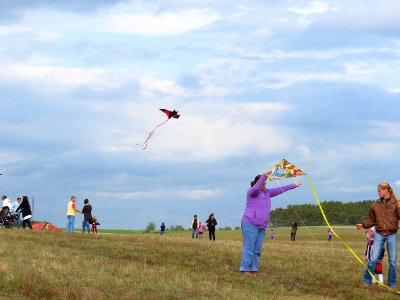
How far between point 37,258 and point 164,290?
5.39 m

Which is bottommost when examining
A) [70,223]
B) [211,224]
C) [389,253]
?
[389,253]

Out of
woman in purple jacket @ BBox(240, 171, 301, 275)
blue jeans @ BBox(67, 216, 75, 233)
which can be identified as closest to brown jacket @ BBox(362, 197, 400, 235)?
woman in purple jacket @ BBox(240, 171, 301, 275)

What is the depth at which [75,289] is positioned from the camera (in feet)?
46.1

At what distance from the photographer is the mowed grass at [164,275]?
563 inches

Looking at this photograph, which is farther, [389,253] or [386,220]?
[389,253]

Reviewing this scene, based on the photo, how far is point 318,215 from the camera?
71938 mm

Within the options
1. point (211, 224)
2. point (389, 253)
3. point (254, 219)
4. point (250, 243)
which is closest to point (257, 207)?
point (254, 219)

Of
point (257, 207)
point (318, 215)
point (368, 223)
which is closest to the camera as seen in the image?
point (368, 223)

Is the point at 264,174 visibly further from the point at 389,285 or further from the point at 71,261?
the point at 71,261

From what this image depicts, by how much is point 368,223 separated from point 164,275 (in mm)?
5007

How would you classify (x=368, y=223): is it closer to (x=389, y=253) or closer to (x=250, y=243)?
(x=389, y=253)

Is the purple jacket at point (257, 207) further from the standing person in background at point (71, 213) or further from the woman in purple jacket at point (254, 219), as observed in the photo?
the standing person in background at point (71, 213)

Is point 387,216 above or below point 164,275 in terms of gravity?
above

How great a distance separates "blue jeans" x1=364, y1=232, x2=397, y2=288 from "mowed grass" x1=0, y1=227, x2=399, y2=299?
441 mm
